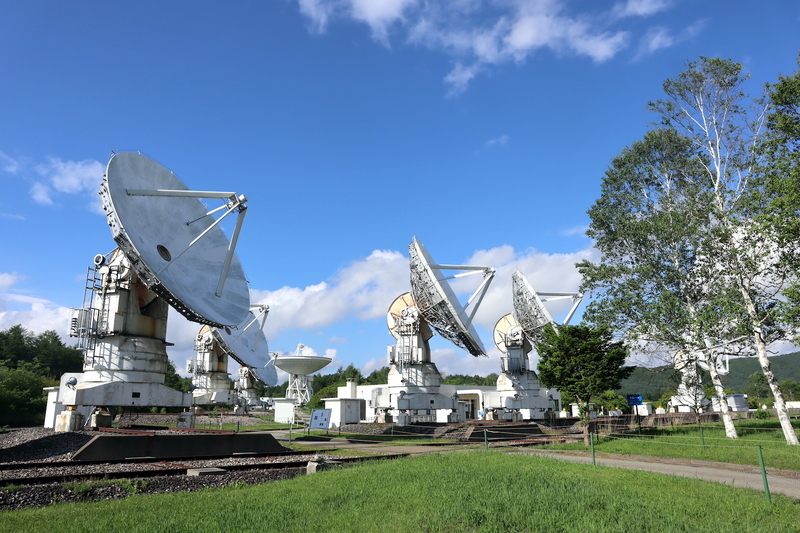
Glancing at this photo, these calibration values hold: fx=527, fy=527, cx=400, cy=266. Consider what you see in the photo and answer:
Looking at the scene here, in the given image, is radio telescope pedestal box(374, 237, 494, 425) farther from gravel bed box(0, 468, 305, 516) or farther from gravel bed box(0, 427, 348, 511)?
gravel bed box(0, 468, 305, 516)

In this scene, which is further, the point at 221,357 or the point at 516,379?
the point at 221,357

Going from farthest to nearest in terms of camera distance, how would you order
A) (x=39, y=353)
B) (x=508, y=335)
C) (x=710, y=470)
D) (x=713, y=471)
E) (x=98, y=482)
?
(x=39, y=353) < (x=508, y=335) < (x=710, y=470) < (x=713, y=471) < (x=98, y=482)

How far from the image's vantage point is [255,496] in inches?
350

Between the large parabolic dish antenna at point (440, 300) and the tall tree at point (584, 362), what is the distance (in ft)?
23.3

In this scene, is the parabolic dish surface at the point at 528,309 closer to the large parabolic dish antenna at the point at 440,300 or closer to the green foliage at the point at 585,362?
the large parabolic dish antenna at the point at 440,300

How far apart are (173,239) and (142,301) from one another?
299 centimetres

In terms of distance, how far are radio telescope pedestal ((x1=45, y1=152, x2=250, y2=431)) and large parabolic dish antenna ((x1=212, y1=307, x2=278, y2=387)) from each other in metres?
21.8

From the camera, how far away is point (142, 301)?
2250 centimetres

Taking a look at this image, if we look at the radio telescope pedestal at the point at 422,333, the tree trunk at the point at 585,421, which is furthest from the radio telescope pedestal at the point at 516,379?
the tree trunk at the point at 585,421

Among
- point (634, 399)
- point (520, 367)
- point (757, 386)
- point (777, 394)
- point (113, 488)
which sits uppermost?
point (520, 367)

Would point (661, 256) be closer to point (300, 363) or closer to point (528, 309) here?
point (528, 309)

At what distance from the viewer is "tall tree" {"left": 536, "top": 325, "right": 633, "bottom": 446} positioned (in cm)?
2392

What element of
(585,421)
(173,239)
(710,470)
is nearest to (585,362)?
(585,421)

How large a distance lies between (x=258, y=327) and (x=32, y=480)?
4089cm
